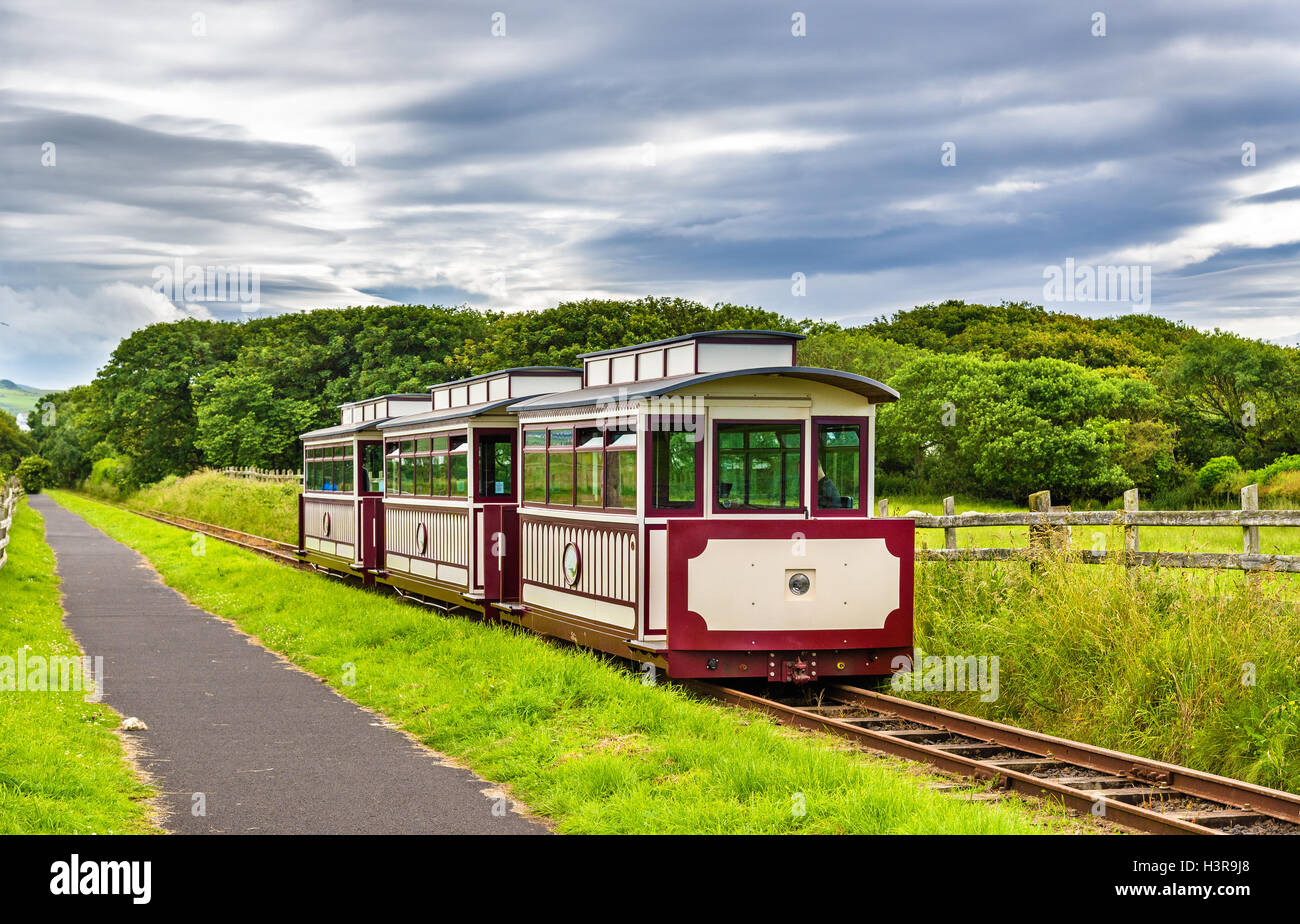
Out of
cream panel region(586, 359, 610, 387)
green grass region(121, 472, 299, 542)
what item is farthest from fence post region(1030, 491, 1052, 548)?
green grass region(121, 472, 299, 542)

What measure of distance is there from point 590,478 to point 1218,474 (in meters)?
39.3

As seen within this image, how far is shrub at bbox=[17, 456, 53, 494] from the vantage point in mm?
100250

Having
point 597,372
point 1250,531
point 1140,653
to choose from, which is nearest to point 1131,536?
point 1250,531

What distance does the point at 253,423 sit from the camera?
59.1 m

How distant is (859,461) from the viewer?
12164mm

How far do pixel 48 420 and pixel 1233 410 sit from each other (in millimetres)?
112014

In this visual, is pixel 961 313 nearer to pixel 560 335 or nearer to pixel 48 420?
pixel 560 335

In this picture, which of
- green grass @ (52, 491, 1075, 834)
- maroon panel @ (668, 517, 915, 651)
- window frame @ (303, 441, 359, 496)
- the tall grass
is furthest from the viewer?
window frame @ (303, 441, 359, 496)

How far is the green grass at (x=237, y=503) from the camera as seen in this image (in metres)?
40.6

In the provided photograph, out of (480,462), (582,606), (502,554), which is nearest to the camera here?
(582,606)

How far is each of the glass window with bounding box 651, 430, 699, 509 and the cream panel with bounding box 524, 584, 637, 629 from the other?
1065mm

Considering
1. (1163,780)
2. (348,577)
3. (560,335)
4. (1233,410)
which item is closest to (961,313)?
(1233,410)

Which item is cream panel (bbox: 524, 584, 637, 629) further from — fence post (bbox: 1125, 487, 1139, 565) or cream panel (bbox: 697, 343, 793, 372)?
fence post (bbox: 1125, 487, 1139, 565)

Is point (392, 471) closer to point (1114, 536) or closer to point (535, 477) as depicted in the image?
point (535, 477)
